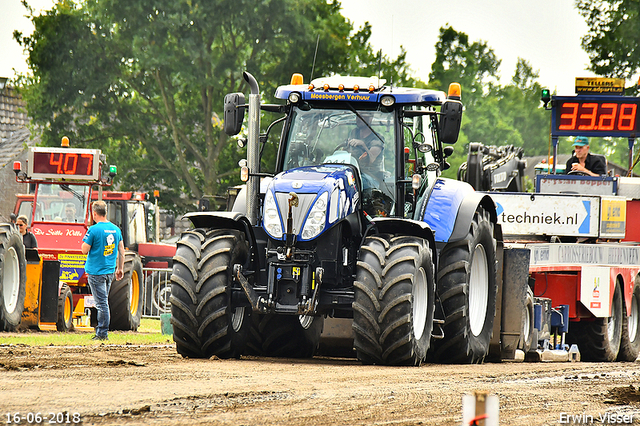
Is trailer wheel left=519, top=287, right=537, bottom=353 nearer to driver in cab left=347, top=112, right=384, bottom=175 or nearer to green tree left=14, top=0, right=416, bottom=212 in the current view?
driver in cab left=347, top=112, right=384, bottom=175

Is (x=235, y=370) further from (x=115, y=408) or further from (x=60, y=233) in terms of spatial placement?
(x=60, y=233)

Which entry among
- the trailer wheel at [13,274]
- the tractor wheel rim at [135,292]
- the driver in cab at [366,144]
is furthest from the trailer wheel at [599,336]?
the tractor wheel rim at [135,292]

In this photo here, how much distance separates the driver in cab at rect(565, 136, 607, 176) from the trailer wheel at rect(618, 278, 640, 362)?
206cm

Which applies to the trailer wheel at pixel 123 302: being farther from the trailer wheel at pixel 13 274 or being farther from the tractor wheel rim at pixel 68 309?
the trailer wheel at pixel 13 274

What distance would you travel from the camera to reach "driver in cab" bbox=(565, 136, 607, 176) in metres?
16.3

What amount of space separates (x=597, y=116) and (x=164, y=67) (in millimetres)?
17413

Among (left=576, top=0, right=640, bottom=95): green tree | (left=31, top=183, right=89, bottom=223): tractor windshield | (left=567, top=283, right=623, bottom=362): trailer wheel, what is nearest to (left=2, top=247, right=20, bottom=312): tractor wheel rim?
(left=31, top=183, right=89, bottom=223): tractor windshield

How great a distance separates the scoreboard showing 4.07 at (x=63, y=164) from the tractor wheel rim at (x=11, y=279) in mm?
3361

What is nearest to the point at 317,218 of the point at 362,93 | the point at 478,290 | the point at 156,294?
the point at 362,93

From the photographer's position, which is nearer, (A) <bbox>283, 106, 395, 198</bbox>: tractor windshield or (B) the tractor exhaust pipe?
(B) the tractor exhaust pipe

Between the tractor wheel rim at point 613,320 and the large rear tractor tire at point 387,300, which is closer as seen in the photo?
the large rear tractor tire at point 387,300

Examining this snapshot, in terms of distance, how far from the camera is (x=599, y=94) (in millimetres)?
17578

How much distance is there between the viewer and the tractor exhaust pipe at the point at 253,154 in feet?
32.3

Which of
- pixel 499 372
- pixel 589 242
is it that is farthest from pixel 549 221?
pixel 499 372
